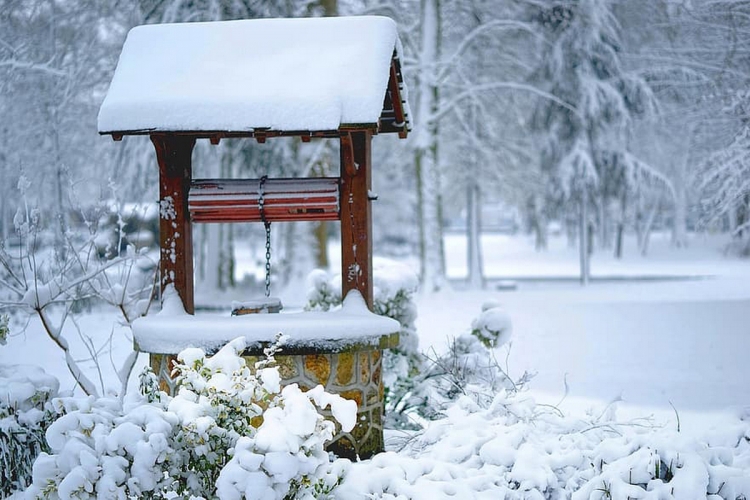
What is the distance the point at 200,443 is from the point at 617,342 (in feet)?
34.8

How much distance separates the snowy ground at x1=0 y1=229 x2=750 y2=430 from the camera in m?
9.36

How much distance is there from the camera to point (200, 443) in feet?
12.1

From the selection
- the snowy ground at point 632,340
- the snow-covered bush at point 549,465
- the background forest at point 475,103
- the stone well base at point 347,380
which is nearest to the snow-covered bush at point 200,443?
the snow-covered bush at point 549,465

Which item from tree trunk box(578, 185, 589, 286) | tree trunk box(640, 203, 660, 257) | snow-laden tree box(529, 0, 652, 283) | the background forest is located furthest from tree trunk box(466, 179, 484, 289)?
tree trunk box(640, 203, 660, 257)

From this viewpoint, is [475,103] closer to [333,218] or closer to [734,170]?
[734,170]

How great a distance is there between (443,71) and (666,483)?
1527 centimetres

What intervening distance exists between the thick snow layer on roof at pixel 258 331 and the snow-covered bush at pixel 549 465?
81 centimetres

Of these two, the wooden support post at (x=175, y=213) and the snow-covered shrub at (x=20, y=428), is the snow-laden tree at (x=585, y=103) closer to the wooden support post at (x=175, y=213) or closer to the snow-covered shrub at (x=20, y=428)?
the wooden support post at (x=175, y=213)

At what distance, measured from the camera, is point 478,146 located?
67.8ft

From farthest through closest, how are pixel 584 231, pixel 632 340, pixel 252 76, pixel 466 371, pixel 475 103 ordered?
pixel 584 231, pixel 475 103, pixel 632 340, pixel 466 371, pixel 252 76

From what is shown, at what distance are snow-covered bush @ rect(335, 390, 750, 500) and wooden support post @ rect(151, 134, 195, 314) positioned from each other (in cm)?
217

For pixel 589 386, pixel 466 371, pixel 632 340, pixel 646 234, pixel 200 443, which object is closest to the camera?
pixel 200 443

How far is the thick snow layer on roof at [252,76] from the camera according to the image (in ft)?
16.9

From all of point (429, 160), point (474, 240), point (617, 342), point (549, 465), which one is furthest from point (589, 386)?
point (474, 240)
